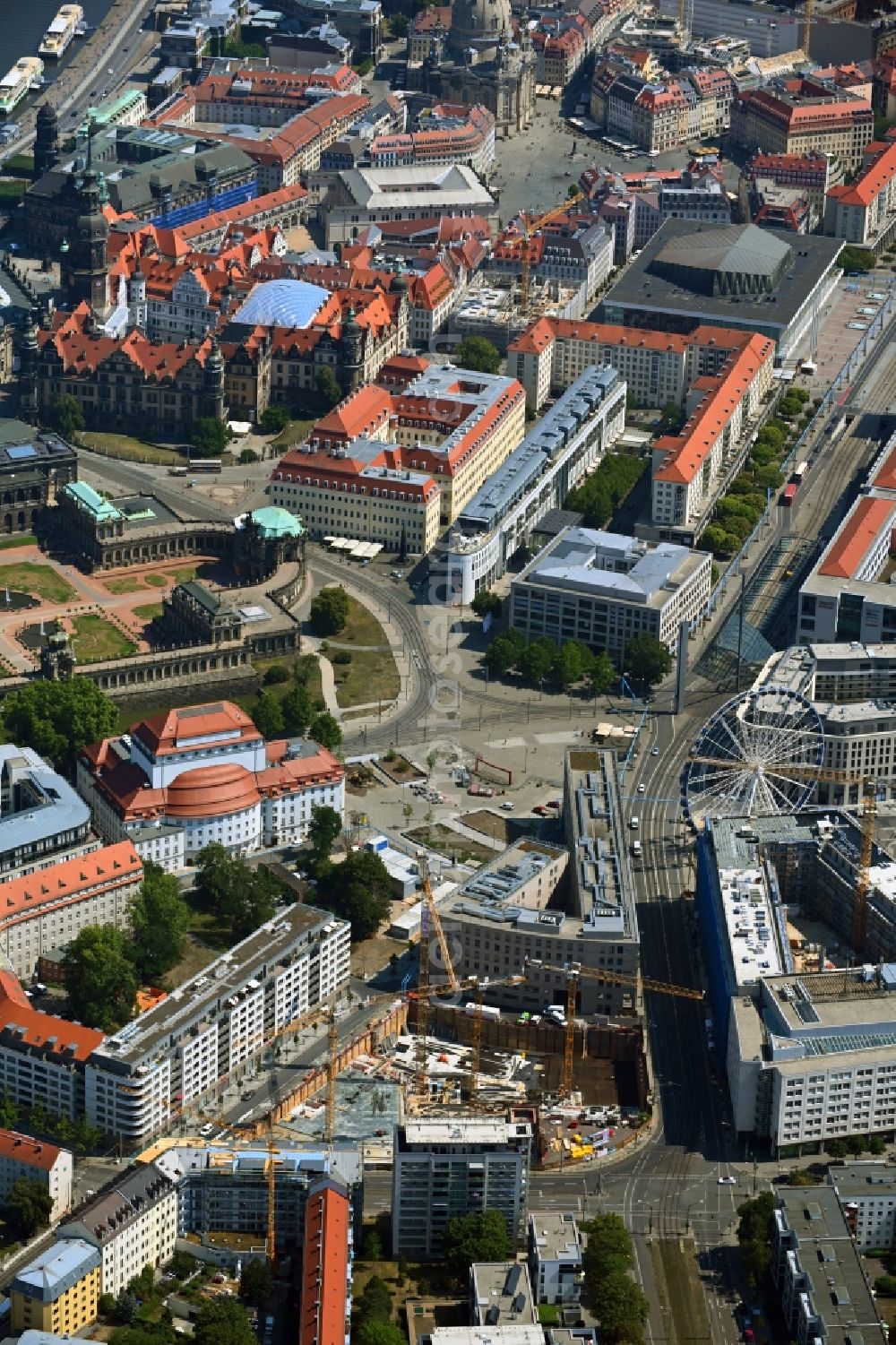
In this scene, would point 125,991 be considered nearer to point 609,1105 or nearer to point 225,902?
point 225,902

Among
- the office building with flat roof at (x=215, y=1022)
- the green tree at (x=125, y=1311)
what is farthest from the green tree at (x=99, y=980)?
the green tree at (x=125, y=1311)

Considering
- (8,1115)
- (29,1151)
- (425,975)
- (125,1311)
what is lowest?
(125,1311)

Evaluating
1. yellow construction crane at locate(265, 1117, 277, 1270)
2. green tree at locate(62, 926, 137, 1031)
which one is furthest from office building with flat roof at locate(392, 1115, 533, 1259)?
green tree at locate(62, 926, 137, 1031)

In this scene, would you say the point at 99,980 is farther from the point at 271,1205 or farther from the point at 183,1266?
the point at 183,1266

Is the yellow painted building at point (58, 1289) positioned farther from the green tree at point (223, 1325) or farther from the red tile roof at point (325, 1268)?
the red tile roof at point (325, 1268)

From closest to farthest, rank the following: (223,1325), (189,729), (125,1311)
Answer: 1. (223,1325)
2. (125,1311)
3. (189,729)

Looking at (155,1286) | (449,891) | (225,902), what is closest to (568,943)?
(449,891)

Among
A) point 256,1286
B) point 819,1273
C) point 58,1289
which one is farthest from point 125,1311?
point 819,1273
